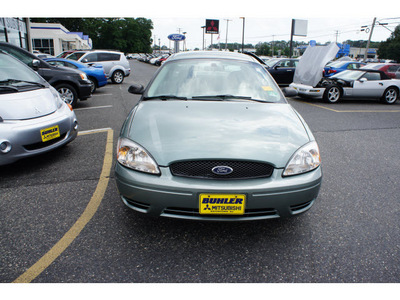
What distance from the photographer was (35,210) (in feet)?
9.00

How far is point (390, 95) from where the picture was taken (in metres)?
10.4

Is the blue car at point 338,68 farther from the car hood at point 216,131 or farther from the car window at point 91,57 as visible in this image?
the car hood at point 216,131

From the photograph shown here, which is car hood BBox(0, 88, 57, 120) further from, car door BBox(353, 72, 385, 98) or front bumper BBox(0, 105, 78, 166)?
car door BBox(353, 72, 385, 98)

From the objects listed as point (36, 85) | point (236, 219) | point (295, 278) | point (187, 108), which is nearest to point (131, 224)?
point (236, 219)

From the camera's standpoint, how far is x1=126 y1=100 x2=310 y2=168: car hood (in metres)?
2.14

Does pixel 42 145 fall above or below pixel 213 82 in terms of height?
below

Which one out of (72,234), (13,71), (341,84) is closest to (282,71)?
(341,84)

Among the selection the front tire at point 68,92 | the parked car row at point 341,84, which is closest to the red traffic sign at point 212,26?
the parked car row at point 341,84

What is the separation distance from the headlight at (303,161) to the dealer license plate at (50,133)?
292 centimetres

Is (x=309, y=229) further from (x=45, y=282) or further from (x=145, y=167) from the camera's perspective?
(x=45, y=282)

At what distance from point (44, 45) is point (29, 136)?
4540cm

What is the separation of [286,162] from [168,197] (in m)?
0.90

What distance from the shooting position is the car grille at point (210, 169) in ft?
6.85

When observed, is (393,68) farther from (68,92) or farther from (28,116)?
(28,116)
